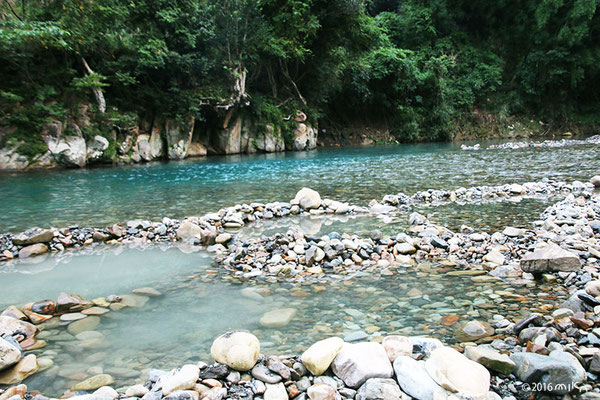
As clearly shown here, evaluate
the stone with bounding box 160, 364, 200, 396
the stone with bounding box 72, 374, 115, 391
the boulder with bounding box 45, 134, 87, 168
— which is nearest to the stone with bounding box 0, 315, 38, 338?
the stone with bounding box 72, 374, 115, 391

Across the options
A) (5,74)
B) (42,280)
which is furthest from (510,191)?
(5,74)

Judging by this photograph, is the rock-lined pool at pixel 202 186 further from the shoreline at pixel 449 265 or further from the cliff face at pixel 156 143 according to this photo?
the cliff face at pixel 156 143

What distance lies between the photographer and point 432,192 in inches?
244

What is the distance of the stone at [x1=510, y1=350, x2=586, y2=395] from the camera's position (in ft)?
4.80

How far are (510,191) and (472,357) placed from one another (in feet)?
18.4

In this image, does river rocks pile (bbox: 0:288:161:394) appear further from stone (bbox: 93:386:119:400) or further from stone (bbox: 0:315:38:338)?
stone (bbox: 93:386:119:400)

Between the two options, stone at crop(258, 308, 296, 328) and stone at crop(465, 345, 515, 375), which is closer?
stone at crop(465, 345, 515, 375)

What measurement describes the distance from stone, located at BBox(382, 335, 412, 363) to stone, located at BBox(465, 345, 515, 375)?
0.95 feet

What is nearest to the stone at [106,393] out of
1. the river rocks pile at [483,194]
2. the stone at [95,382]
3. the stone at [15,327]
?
the stone at [95,382]

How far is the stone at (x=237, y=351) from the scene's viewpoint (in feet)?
5.52

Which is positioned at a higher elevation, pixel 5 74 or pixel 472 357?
pixel 5 74

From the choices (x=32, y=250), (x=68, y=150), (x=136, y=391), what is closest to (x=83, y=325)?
(x=136, y=391)

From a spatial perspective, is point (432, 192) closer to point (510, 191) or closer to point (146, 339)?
point (510, 191)

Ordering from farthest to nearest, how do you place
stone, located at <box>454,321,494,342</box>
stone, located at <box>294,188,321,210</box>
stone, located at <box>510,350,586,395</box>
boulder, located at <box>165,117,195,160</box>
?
boulder, located at <box>165,117,195,160</box> < stone, located at <box>294,188,321,210</box> < stone, located at <box>454,321,494,342</box> < stone, located at <box>510,350,586,395</box>
